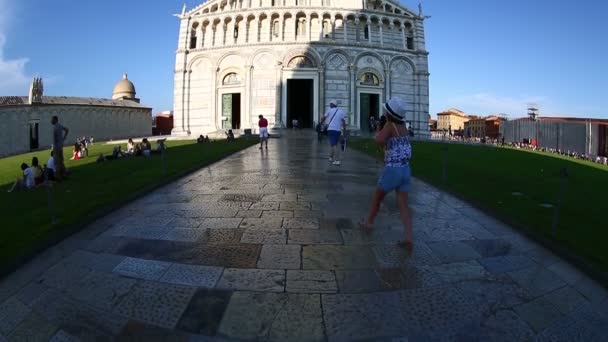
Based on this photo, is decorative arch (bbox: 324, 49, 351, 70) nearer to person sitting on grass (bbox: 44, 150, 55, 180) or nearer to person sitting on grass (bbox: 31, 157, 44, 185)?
person sitting on grass (bbox: 44, 150, 55, 180)

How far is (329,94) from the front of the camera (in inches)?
1618

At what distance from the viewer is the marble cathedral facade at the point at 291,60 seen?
41094mm

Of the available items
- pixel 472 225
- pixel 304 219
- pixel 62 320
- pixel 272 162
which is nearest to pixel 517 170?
pixel 272 162

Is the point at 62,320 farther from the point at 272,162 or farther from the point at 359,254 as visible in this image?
the point at 272,162

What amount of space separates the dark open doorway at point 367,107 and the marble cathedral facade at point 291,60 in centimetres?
10

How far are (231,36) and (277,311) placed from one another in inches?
1654

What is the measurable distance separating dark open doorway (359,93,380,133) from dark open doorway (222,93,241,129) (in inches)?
476

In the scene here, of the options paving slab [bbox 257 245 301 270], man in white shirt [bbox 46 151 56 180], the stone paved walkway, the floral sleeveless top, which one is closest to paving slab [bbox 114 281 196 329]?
the stone paved walkway

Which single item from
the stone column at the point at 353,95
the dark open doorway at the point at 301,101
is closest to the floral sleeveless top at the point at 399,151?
the stone column at the point at 353,95

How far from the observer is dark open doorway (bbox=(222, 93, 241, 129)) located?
141 ft

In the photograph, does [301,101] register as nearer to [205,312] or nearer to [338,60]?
[338,60]

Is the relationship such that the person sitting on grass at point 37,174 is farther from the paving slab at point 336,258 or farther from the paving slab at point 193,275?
the paving slab at point 336,258

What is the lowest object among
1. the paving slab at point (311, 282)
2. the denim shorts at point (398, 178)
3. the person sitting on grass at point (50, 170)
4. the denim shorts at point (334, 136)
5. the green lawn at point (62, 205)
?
the paving slab at point (311, 282)

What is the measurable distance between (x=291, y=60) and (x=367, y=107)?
28.3 feet
